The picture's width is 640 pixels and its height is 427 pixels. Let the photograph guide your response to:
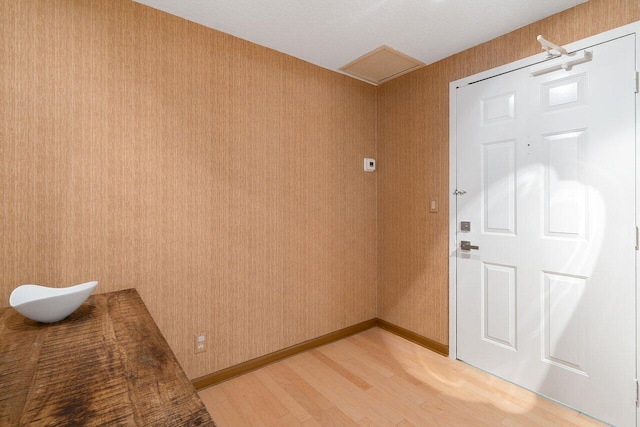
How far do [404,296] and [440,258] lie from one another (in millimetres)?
559

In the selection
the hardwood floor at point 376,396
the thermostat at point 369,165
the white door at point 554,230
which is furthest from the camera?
the thermostat at point 369,165

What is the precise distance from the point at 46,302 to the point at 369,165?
8.58 feet

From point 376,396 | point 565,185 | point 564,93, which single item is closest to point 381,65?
point 564,93

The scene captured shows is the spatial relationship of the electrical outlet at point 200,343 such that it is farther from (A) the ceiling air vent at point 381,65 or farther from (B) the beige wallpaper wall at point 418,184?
(A) the ceiling air vent at point 381,65

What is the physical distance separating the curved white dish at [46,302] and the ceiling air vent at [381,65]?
2451 mm

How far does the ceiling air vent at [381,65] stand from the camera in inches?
95.9

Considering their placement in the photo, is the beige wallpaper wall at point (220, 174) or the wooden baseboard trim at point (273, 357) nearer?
the beige wallpaper wall at point (220, 174)

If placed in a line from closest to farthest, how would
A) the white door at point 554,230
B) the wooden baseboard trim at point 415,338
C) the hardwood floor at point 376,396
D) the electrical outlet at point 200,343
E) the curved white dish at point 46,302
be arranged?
the curved white dish at point 46,302 → the white door at point 554,230 → the hardwood floor at point 376,396 → the electrical outlet at point 200,343 → the wooden baseboard trim at point 415,338

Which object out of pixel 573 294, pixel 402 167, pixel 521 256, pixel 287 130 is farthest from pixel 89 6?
pixel 573 294

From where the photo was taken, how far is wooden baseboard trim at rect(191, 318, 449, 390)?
2.14 metres

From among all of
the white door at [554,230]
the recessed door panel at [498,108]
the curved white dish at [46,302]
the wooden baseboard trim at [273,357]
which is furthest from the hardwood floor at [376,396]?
the recessed door panel at [498,108]

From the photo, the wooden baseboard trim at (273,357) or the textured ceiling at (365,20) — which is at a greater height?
the textured ceiling at (365,20)

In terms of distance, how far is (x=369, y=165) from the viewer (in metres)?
3.08

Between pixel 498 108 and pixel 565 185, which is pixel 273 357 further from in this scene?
pixel 498 108
